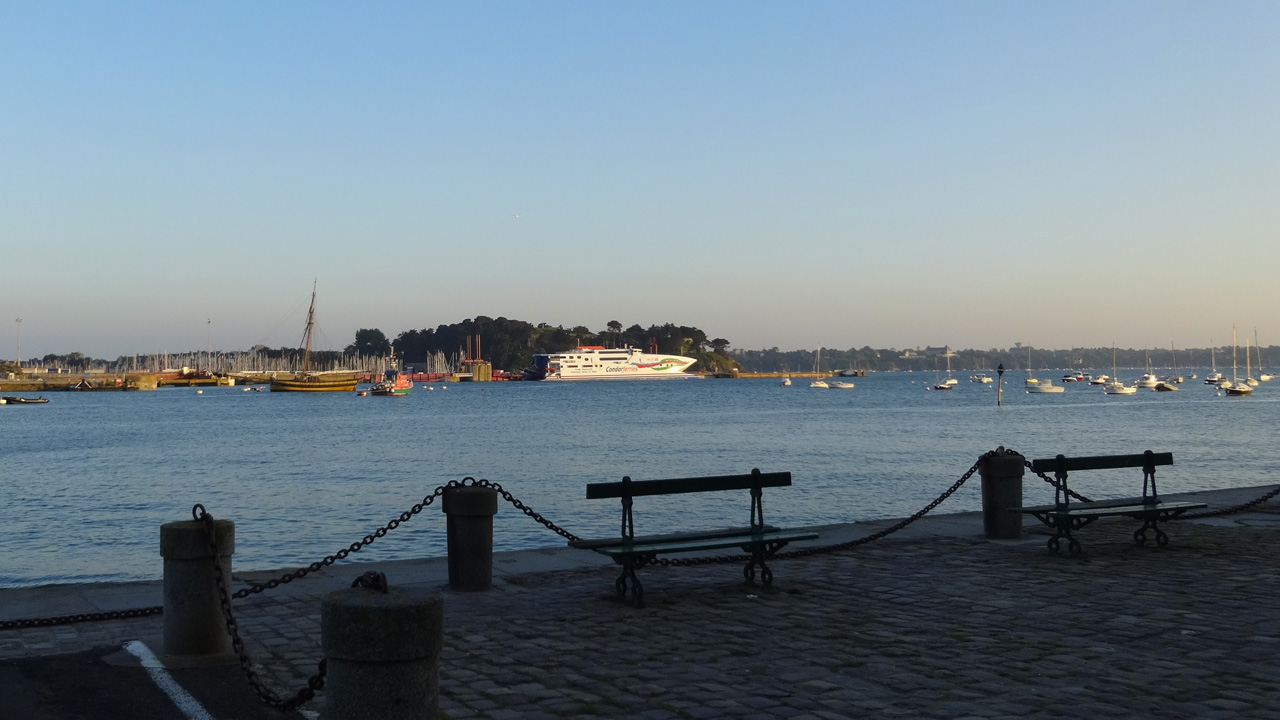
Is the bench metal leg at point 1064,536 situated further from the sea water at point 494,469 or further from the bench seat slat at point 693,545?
the sea water at point 494,469

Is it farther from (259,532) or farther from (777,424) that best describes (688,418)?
(259,532)

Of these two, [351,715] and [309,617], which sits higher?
[351,715]

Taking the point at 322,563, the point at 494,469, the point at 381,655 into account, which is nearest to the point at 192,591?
the point at 322,563

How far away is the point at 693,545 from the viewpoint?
8.66m

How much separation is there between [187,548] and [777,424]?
202 ft

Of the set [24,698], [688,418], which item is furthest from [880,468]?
[688,418]

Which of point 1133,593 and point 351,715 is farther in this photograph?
point 1133,593

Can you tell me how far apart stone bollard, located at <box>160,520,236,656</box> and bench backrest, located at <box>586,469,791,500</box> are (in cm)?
290

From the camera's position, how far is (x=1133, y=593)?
8523 mm

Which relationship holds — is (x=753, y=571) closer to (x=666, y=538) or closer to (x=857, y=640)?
(x=666, y=538)

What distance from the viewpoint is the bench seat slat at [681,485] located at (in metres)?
8.49

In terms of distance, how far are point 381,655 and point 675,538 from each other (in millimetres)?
4991

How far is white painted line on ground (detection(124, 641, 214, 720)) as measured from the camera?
5418 millimetres

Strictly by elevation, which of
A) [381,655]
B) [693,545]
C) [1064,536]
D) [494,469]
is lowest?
[494,469]
